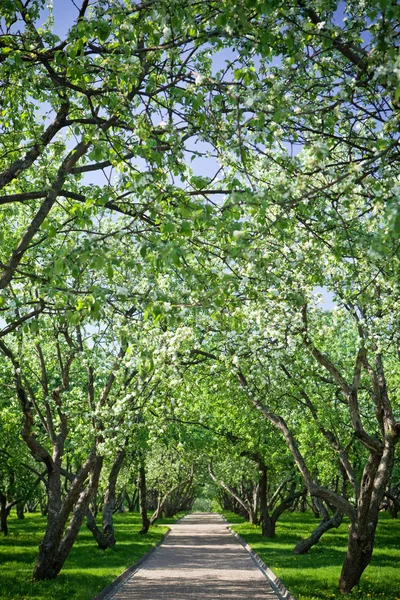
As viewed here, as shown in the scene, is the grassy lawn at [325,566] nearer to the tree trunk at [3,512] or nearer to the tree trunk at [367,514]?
the tree trunk at [367,514]

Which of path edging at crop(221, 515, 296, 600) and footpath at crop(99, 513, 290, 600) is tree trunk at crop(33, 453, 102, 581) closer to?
footpath at crop(99, 513, 290, 600)

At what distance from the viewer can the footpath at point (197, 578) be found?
49.3 ft

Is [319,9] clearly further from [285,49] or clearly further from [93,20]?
[93,20]

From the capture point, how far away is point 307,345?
1327 centimetres

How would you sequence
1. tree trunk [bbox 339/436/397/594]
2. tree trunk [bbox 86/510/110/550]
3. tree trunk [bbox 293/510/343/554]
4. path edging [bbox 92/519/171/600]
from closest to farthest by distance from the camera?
tree trunk [bbox 339/436/397/594] → path edging [bbox 92/519/171/600] → tree trunk [bbox 293/510/343/554] → tree trunk [bbox 86/510/110/550]

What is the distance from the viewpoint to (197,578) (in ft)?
60.1

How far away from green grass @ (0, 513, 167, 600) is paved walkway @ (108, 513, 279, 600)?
0.74 m

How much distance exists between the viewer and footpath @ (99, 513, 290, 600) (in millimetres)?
15023

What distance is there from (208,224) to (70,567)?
56.9 ft

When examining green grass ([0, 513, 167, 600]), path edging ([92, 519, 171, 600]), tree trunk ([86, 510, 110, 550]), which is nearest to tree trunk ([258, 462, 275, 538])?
green grass ([0, 513, 167, 600])

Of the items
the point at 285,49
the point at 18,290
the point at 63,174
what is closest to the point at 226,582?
the point at 18,290

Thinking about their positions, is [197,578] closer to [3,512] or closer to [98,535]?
[98,535]

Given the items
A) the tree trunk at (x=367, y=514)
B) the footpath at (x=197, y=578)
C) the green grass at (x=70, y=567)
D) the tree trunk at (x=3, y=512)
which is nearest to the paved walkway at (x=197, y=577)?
the footpath at (x=197, y=578)

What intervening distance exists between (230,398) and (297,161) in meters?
12.0
